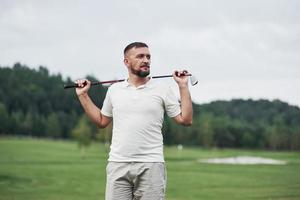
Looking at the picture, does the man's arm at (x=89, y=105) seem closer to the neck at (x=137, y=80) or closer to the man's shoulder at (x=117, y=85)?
the man's shoulder at (x=117, y=85)

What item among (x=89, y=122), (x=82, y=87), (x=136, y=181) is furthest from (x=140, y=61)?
(x=89, y=122)

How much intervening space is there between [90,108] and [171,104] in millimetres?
722

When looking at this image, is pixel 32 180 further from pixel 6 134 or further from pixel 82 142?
pixel 6 134

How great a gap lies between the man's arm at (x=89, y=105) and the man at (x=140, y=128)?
0.85ft

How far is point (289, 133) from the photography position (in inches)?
2943

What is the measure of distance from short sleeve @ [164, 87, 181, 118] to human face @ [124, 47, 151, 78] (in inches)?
9.2

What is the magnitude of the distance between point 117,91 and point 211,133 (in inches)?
3479

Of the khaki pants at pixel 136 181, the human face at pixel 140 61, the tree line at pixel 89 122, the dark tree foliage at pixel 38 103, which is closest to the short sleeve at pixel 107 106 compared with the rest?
the human face at pixel 140 61

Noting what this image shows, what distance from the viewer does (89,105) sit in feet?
16.1

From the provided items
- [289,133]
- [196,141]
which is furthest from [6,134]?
[289,133]

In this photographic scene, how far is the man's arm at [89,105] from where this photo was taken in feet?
16.0

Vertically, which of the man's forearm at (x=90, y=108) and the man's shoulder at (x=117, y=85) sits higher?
the man's shoulder at (x=117, y=85)

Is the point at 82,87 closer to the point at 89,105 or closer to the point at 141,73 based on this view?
the point at 89,105

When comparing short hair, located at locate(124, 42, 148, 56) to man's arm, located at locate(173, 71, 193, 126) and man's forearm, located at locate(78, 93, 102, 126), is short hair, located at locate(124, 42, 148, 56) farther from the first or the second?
man's forearm, located at locate(78, 93, 102, 126)
